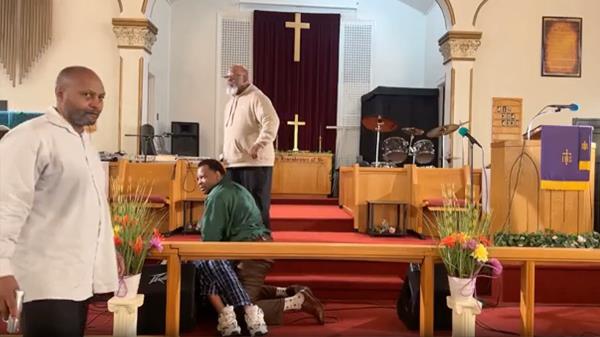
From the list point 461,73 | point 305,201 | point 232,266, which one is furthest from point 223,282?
point 461,73

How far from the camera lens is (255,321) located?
11.0 ft

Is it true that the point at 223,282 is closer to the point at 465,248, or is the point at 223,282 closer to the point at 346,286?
the point at 346,286

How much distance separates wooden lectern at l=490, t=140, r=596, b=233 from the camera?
4.41m

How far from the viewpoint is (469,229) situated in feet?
9.69

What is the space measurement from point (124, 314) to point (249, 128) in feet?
6.11

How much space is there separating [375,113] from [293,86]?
180 cm

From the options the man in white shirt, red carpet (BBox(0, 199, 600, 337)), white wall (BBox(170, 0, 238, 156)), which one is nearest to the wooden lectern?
red carpet (BBox(0, 199, 600, 337))

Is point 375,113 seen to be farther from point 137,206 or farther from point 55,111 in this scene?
point 55,111

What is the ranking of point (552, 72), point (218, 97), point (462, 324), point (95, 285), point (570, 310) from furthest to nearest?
point (218, 97) → point (552, 72) → point (570, 310) → point (462, 324) → point (95, 285)

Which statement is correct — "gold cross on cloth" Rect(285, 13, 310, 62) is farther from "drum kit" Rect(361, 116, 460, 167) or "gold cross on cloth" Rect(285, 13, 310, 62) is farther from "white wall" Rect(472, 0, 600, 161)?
"white wall" Rect(472, 0, 600, 161)

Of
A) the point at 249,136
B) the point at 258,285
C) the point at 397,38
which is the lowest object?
the point at 258,285

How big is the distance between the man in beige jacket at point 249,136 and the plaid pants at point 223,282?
0.80 m

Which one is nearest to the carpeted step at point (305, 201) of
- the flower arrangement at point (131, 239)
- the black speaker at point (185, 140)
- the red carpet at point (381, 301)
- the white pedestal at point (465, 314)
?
the black speaker at point (185, 140)

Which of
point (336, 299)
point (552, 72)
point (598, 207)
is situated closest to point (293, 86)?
point (552, 72)
